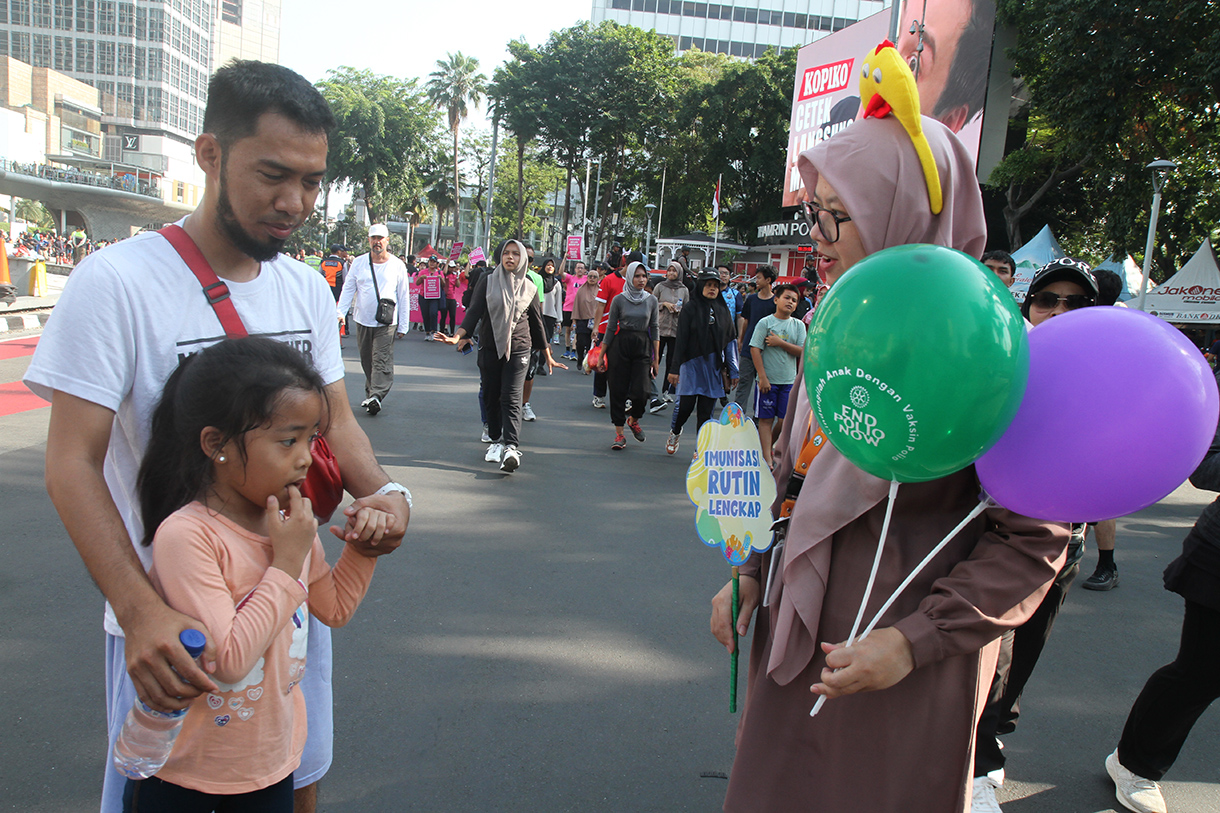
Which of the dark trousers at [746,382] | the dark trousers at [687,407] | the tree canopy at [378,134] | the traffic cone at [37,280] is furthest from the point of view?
the tree canopy at [378,134]

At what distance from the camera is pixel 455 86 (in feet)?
190

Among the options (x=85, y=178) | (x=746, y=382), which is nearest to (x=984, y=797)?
(x=746, y=382)

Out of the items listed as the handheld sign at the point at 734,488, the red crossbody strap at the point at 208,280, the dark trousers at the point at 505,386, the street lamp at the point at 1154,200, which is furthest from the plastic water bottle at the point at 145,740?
the street lamp at the point at 1154,200

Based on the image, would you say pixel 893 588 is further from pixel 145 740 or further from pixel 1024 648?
pixel 1024 648

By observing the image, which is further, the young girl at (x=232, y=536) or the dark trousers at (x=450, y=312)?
the dark trousers at (x=450, y=312)

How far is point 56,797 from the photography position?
2408mm

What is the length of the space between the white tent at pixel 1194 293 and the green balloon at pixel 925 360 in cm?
1962

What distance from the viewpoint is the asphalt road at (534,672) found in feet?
8.68

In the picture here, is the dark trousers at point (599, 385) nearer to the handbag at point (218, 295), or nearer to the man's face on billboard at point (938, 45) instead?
the handbag at point (218, 295)

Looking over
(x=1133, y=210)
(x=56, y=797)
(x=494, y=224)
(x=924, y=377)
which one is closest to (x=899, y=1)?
(x=924, y=377)

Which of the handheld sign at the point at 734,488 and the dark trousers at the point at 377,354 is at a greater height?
the handheld sign at the point at 734,488

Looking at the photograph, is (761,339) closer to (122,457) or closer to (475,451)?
(475,451)

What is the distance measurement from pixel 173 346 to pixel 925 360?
4.48ft

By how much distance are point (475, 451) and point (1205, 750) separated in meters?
5.56
